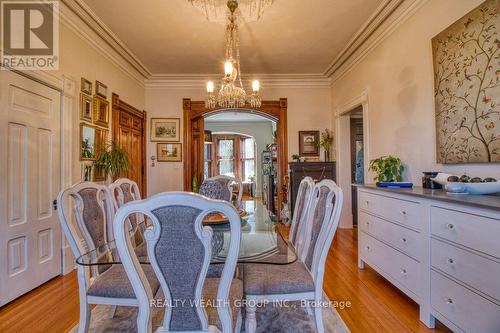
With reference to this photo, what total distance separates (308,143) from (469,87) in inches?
134

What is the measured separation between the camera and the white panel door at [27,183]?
2354 mm

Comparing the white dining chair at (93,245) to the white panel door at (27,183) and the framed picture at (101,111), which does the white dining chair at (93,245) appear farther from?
the framed picture at (101,111)

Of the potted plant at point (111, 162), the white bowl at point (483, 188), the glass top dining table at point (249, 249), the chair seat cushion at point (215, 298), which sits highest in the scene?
the potted plant at point (111, 162)

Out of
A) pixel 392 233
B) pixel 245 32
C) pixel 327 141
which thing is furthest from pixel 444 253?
pixel 327 141

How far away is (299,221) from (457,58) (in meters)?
1.84

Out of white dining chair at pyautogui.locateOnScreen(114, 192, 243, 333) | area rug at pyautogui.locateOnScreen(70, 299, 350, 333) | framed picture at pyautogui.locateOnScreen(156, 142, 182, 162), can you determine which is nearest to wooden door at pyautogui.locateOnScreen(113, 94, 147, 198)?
framed picture at pyautogui.locateOnScreen(156, 142, 182, 162)

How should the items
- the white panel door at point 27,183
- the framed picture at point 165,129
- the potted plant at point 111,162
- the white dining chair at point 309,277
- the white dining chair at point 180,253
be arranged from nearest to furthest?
1. the white dining chair at point 180,253
2. the white dining chair at point 309,277
3. the white panel door at point 27,183
4. the potted plant at point 111,162
5. the framed picture at point 165,129

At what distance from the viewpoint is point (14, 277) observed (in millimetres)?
2436

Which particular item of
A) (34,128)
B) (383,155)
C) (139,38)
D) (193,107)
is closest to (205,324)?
(34,128)

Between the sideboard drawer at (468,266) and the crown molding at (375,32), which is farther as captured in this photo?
the crown molding at (375,32)

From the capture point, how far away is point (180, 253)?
116 centimetres

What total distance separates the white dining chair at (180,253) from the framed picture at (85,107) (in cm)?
280

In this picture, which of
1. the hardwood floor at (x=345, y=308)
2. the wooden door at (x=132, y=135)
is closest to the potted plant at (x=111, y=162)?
the wooden door at (x=132, y=135)

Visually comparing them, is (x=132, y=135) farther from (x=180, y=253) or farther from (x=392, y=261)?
(x=392, y=261)
